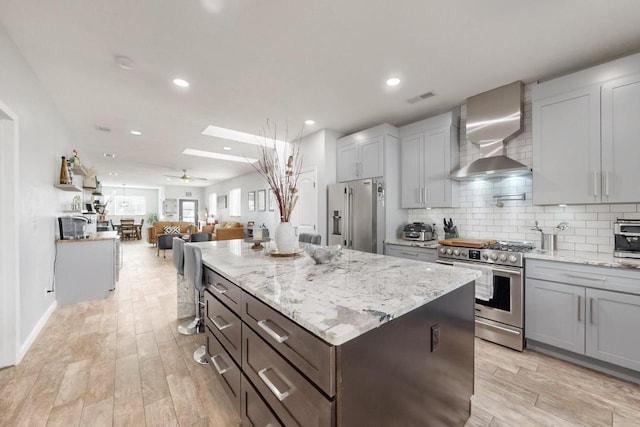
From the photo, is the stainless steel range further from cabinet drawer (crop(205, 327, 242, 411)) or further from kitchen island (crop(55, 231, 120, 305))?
kitchen island (crop(55, 231, 120, 305))

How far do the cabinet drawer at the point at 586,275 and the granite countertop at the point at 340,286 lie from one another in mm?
1251

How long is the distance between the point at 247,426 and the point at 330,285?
32.9 inches

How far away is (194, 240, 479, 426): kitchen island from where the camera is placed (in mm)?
817

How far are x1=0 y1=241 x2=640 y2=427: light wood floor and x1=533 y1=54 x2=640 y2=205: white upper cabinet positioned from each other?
1.48m

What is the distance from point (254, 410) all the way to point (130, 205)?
46.1 feet

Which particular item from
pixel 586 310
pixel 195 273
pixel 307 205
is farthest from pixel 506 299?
pixel 307 205

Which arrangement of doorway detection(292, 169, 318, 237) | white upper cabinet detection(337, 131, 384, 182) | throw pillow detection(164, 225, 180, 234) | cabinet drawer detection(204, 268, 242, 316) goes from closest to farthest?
cabinet drawer detection(204, 268, 242, 316) → white upper cabinet detection(337, 131, 384, 182) → doorway detection(292, 169, 318, 237) → throw pillow detection(164, 225, 180, 234)

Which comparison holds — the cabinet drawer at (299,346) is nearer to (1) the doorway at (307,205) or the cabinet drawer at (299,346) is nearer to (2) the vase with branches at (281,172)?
(2) the vase with branches at (281,172)

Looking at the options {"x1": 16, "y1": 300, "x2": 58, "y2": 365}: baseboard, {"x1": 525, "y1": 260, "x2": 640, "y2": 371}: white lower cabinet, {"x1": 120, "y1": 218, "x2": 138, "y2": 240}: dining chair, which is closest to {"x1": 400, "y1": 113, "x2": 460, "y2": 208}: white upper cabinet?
{"x1": 525, "y1": 260, "x2": 640, "y2": 371}: white lower cabinet

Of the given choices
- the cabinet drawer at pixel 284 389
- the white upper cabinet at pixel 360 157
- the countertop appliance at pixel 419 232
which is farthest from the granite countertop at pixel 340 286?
the white upper cabinet at pixel 360 157

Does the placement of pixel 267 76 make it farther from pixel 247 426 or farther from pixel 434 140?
pixel 247 426

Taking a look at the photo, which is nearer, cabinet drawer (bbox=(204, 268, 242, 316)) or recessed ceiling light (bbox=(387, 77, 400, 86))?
cabinet drawer (bbox=(204, 268, 242, 316))

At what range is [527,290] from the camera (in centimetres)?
231

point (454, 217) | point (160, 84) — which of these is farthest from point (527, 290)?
point (160, 84)
